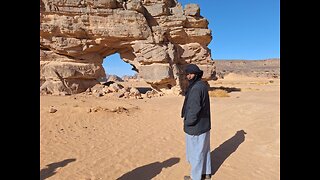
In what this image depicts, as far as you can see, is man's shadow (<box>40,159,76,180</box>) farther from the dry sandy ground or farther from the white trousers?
the white trousers

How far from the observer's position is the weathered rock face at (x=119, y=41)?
49.5 feet

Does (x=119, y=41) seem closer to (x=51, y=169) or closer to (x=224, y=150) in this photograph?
(x=224, y=150)

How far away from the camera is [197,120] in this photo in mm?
4004

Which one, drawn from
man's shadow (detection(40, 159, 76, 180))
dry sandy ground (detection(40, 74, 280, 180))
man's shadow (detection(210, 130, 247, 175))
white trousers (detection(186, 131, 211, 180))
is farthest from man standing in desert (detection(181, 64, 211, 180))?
man's shadow (detection(40, 159, 76, 180))

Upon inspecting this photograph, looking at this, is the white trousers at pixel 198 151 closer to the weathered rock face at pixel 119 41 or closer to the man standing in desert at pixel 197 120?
the man standing in desert at pixel 197 120

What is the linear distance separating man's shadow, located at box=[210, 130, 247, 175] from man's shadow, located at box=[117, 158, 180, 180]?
91 cm

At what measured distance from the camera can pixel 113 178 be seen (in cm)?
441

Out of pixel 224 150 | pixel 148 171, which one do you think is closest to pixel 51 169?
pixel 148 171

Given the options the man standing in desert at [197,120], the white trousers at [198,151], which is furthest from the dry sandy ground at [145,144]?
the man standing in desert at [197,120]

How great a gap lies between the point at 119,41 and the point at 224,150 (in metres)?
12.3

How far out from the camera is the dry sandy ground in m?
4.71

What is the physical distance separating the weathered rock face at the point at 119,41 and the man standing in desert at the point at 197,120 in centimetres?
1145
